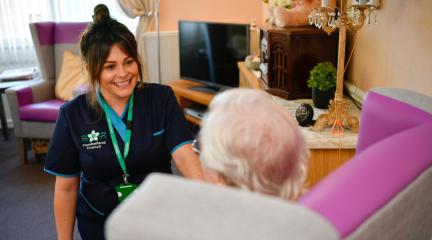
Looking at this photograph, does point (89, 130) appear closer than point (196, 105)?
Yes

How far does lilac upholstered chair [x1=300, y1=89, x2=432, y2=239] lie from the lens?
661mm

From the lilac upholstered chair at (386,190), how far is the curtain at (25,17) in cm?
385

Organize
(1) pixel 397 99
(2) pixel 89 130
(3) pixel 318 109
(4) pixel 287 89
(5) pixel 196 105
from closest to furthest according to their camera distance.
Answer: (1) pixel 397 99, (2) pixel 89 130, (3) pixel 318 109, (4) pixel 287 89, (5) pixel 196 105

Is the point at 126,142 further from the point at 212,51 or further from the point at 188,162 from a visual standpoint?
the point at 212,51

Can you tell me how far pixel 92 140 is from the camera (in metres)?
1.61

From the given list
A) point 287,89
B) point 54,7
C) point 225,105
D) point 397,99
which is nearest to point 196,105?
point 54,7

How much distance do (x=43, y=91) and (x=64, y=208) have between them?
2.48m

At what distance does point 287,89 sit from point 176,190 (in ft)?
6.14

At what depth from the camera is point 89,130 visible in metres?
1.61

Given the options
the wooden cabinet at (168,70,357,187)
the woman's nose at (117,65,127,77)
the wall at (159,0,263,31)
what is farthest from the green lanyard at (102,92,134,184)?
the wall at (159,0,263,31)

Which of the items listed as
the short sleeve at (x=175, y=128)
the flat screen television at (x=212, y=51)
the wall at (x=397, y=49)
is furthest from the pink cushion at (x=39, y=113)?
the wall at (x=397, y=49)

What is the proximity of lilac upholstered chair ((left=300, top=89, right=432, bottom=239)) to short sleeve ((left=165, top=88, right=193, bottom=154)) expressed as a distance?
0.83 m

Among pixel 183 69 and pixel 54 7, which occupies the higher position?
pixel 54 7

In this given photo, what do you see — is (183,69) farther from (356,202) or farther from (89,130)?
(356,202)
